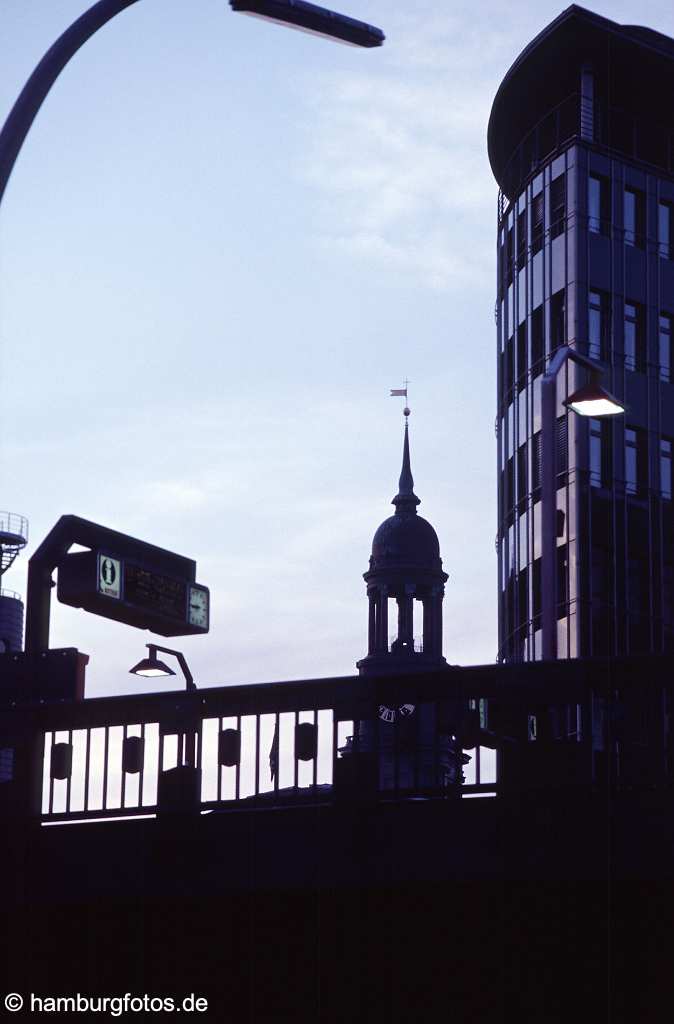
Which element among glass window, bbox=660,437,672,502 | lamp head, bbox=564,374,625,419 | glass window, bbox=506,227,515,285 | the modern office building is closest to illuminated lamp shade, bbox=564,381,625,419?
lamp head, bbox=564,374,625,419

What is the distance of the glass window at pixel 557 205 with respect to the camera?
5706 cm

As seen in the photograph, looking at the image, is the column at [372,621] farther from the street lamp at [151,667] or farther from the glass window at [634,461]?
the street lamp at [151,667]

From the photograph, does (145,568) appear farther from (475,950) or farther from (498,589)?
(498,589)

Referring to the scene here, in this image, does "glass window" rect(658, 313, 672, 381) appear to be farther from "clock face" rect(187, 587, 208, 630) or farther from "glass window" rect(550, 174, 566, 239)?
"clock face" rect(187, 587, 208, 630)

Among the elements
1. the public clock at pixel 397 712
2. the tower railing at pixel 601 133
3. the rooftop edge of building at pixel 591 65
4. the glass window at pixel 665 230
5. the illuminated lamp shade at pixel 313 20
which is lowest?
the public clock at pixel 397 712

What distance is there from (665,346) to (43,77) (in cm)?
4741

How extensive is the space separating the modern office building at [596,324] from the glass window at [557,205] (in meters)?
0.07

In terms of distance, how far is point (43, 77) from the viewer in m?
12.5

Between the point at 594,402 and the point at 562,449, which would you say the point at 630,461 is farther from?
the point at 594,402

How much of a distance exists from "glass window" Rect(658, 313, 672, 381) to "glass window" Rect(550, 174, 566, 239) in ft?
14.8

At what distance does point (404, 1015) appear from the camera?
16578 millimetres

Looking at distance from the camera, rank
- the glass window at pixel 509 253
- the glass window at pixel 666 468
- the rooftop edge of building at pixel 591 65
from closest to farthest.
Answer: the rooftop edge of building at pixel 591 65, the glass window at pixel 666 468, the glass window at pixel 509 253

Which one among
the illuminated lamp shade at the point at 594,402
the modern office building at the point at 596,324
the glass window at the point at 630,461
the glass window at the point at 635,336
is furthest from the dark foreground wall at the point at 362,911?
the glass window at the point at 635,336

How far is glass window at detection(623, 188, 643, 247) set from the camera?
57500 mm
